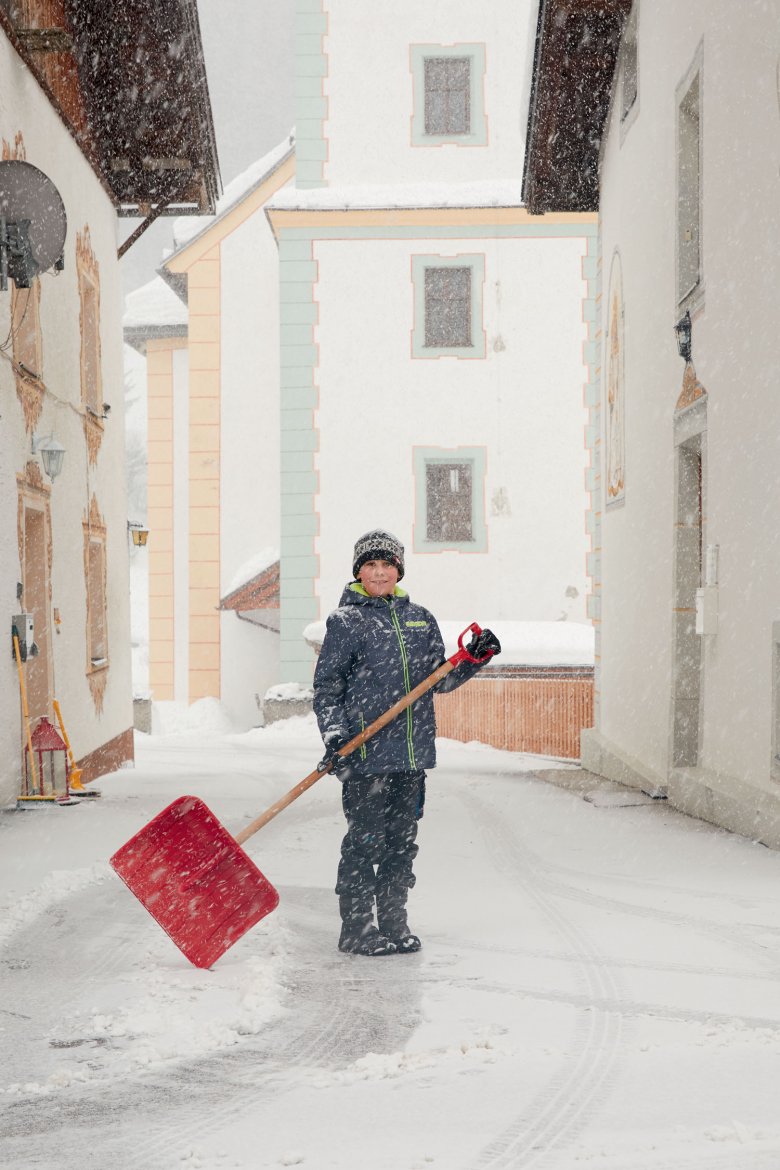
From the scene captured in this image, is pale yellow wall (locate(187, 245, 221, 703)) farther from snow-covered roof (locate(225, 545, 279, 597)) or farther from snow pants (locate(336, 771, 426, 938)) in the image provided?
snow pants (locate(336, 771, 426, 938))

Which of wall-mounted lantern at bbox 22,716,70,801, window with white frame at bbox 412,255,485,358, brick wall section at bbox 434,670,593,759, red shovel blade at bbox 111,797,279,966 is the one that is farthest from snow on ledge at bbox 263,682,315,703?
red shovel blade at bbox 111,797,279,966

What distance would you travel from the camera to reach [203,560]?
84.6 feet

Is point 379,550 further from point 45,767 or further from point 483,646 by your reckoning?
point 45,767

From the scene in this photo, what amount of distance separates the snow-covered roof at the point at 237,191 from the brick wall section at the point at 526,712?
1036 centimetres

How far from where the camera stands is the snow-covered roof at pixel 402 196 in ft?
70.3

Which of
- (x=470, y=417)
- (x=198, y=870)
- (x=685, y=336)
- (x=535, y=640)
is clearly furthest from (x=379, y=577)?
(x=470, y=417)

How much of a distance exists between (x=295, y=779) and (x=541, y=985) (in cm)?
796

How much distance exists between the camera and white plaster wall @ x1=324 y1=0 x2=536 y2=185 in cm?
2167

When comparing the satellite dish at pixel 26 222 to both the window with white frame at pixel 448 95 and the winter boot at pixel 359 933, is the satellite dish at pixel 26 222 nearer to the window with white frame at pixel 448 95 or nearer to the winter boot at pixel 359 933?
Result: the winter boot at pixel 359 933

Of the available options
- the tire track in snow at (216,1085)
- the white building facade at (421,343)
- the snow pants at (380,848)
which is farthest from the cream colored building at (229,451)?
the tire track in snow at (216,1085)

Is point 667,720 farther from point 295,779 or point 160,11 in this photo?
point 160,11

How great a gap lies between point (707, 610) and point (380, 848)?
4.62 meters

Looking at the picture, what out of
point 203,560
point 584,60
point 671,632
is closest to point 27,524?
point 671,632

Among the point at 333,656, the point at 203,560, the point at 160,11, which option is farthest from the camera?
the point at 203,560
